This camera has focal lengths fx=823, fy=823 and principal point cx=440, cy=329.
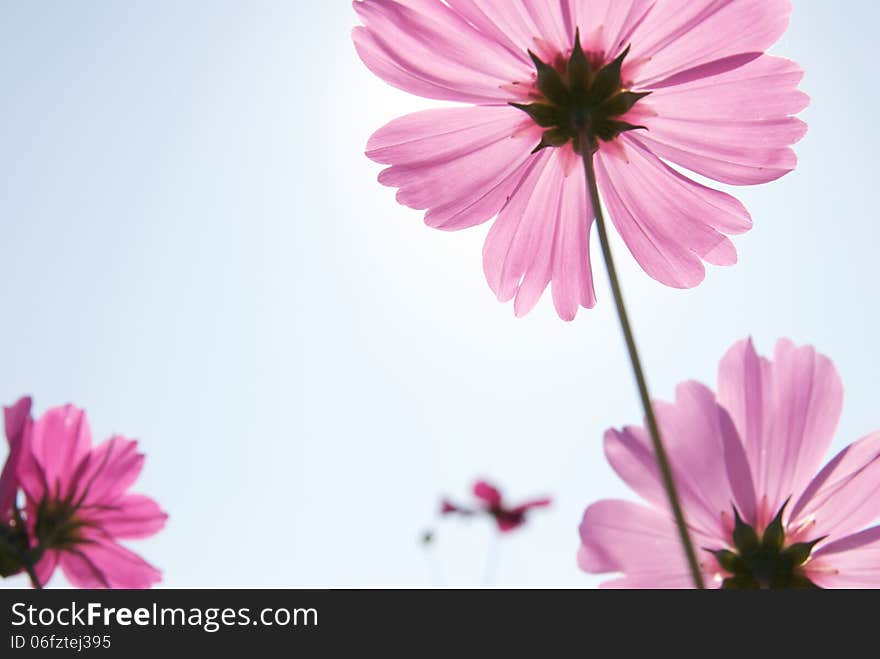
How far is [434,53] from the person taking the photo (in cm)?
114

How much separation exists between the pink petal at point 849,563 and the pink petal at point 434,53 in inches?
29.7

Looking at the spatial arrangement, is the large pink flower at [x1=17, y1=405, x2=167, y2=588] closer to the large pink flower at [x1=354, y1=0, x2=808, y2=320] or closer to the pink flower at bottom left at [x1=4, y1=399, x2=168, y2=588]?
the pink flower at bottom left at [x1=4, y1=399, x2=168, y2=588]

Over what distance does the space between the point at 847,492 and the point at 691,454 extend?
17 centimetres

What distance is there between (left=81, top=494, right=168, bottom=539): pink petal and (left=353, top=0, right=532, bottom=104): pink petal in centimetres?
70

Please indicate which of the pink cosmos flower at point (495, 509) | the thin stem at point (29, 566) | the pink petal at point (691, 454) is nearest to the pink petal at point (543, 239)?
the pink petal at point (691, 454)

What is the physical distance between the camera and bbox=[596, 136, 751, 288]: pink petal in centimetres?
120

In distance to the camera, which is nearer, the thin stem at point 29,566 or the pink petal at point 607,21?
the thin stem at point 29,566

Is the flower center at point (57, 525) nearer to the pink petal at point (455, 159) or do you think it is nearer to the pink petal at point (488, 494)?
the pink petal at point (455, 159)

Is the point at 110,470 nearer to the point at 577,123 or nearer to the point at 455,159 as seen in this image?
the point at 455,159

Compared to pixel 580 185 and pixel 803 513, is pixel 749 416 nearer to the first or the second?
pixel 803 513

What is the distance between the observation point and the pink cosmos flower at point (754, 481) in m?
0.92
